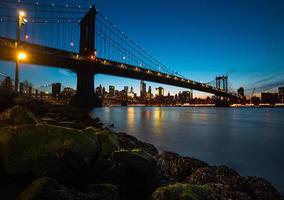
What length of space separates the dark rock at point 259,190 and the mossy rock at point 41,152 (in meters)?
3.05

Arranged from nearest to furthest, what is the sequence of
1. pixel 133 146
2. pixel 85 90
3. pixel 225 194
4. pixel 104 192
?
pixel 104 192 < pixel 225 194 < pixel 133 146 < pixel 85 90

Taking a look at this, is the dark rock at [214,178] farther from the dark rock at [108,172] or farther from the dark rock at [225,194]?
the dark rock at [108,172]

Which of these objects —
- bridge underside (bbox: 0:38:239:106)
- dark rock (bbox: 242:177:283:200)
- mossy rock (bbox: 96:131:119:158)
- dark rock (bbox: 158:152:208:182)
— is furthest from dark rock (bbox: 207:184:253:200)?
bridge underside (bbox: 0:38:239:106)

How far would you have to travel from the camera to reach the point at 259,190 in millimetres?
4840

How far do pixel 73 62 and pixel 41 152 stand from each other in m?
42.5

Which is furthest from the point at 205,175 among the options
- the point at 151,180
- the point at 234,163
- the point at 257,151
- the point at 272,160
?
the point at 257,151

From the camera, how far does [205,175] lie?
5.23 m

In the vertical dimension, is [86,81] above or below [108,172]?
above

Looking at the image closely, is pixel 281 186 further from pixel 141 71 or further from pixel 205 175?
pixel 141 71

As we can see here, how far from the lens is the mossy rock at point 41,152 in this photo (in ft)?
11.0

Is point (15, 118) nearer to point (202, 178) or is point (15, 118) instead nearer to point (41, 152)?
point (41, 152)

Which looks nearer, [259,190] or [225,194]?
[225,194]

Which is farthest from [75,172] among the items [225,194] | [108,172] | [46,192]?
[225,194]

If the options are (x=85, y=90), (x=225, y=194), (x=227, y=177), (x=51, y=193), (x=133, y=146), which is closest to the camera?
(x=51, y=193)
